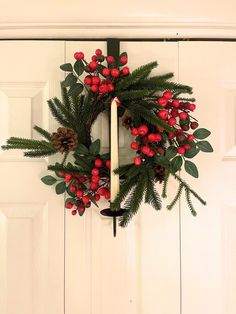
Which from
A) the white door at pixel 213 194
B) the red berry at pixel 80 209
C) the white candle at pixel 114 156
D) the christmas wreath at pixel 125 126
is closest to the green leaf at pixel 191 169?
the christmas wreath at pixel 125 126

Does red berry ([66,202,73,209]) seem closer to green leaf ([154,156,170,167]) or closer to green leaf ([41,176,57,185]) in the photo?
green leaf ([41,176,57,185])

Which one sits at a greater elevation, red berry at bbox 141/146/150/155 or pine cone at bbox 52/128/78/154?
pine cone at bbox 52/128/78/154

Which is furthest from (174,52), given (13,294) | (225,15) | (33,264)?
(13,294)

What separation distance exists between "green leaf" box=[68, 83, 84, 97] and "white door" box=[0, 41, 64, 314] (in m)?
0.10

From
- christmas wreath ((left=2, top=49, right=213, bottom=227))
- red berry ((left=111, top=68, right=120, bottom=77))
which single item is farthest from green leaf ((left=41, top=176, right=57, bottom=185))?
red berry ((left=111, top=68, right=120, bottom=77))

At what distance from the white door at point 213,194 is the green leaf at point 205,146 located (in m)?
0.10

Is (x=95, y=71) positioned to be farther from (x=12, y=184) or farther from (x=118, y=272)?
(x=118, y=272)

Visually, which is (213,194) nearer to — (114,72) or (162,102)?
(162,102)

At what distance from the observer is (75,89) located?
2.45ft

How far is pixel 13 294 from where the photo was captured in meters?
0.84

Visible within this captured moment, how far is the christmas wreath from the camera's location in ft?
2.30

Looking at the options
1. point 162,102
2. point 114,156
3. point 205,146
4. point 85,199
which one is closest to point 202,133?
point 205,146

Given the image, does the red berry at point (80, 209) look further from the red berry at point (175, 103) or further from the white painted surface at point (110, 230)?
the red berry at point (175, 103)

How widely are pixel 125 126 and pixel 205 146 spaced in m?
0.23
